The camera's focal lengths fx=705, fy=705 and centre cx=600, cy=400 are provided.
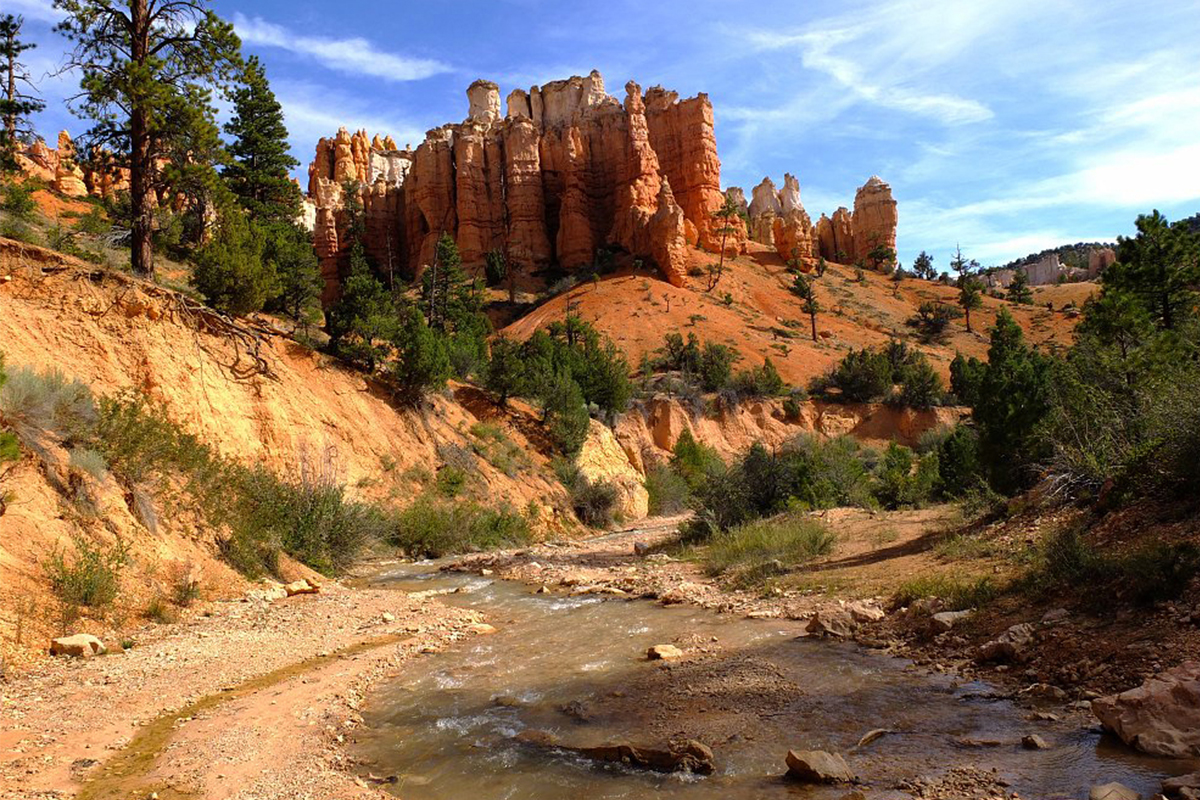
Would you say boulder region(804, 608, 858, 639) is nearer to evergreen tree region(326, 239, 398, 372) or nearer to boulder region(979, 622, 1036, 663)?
boulder region(979, 622, 1036, 663)

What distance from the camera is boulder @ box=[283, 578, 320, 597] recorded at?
40.3 feet

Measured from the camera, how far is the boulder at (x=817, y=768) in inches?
172

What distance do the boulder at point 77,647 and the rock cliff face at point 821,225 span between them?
81451mm

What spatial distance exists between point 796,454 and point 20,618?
18.8 m

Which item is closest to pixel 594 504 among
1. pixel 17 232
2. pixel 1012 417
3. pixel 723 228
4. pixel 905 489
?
pixel 905 489

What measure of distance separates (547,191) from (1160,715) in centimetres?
7745

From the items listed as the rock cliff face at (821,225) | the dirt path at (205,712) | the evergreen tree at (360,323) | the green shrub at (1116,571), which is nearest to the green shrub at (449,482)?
the evergreen tree at (360,323)

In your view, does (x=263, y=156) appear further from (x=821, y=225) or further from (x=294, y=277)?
(x=821, y=225)

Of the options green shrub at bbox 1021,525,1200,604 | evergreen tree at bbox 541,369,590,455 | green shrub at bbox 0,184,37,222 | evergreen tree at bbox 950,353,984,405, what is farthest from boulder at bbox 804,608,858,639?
evergreen tree at bbox 950,353,984,405

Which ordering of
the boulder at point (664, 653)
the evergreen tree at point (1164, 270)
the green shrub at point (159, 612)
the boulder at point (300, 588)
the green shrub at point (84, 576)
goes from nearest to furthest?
the boulder at point (664, 653)
the green shrub at point (84, 576)
the green shrub at point (159, 612)
the boulder at point (300, 588)
the evergreen tree at point (1164, 270)

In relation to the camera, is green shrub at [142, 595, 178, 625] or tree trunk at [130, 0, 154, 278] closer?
green shrub at [142, 595, 178, 625]

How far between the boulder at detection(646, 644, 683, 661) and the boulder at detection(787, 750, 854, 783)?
3227 millimetres

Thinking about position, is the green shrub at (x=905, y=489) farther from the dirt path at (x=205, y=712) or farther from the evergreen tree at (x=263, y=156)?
the evergreen tree at (x=263, y=156)

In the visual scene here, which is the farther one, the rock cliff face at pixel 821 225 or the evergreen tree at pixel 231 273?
the rock cliff face at pixel 821 225
